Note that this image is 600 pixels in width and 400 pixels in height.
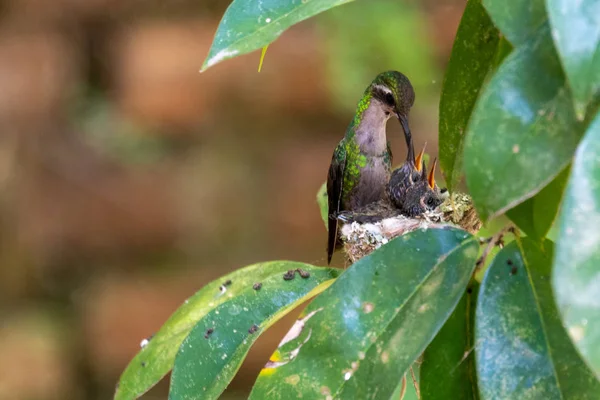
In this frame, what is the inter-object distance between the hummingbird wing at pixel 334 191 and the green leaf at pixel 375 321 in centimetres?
85

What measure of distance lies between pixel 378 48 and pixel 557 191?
2.07 m

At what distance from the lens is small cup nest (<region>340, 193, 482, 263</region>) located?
1.39 meters

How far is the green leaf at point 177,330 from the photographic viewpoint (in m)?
0.99

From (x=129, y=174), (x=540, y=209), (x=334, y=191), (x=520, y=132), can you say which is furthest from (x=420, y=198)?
(x=129, y=174)

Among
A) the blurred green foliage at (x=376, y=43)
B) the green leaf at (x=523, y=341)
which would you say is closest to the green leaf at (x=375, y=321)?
the green leaf at (x=523, y=341)

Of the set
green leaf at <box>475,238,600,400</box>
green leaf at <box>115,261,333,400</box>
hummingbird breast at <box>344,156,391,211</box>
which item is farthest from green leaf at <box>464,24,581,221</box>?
hummingbird breast at <box>344,156,391,211</box>

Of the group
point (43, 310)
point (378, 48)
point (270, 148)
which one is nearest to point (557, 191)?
point (378, 48)

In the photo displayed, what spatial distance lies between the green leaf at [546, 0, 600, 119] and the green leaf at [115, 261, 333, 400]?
22.1 inches

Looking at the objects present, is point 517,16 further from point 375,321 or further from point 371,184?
point 371,184

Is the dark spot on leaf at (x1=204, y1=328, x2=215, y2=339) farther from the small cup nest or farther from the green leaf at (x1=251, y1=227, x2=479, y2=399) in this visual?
the small cup nest

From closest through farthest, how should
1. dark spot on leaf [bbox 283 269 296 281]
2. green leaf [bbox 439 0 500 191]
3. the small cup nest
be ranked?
green leaf [bbox 439 0 500 191]
dark spot on leaf [bbox 283 269 296 281]
the small cup nest

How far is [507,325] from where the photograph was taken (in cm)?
61

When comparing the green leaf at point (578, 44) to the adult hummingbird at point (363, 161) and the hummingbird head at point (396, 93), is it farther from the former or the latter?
the adult hummingbird at point (363, 161)

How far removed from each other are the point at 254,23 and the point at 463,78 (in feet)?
0.78
